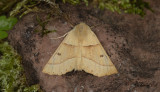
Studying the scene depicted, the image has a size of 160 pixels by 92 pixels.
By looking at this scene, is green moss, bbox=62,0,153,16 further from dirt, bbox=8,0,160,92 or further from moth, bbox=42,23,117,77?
moth, bbox=42,23,117,77

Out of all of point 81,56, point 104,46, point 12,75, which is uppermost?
point 104,46

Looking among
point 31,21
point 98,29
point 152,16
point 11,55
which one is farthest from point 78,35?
point 152,16

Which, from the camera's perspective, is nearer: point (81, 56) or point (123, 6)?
point (81, 56)

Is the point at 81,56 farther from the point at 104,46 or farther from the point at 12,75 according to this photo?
the point at 12,75

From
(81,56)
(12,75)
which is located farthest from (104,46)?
(12,75)

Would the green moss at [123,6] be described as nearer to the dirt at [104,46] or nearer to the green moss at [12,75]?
the dirt at [104,46]

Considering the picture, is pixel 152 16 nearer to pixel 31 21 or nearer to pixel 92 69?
pixel 92 69
